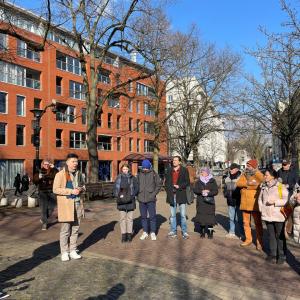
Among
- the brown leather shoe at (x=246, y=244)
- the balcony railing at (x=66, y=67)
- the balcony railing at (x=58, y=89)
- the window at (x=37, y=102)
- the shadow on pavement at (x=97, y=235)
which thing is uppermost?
the balcony railing at (x=66, y=67)

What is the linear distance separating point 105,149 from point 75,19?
34.1 metres

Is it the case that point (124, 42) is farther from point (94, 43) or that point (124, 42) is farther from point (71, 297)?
point (71, 297)

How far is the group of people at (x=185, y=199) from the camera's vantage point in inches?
281

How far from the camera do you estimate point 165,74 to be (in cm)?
2816

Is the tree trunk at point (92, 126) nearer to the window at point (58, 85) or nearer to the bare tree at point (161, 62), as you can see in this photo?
the bare tree at point (161, 62)

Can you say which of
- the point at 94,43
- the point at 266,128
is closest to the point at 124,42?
the point at 94,43

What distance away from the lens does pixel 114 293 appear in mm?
5355

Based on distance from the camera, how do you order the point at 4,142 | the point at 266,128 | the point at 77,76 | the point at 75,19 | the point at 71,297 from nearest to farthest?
the point at 71,297 → the point at 75,19 → the point at 266,128 → the point at 4,142 → the point at 77,76

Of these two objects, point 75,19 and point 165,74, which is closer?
point 75,19

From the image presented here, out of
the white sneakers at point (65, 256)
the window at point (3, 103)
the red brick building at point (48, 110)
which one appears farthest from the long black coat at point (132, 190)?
the window at point (3, 103)

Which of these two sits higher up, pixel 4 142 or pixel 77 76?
pixel 77 76

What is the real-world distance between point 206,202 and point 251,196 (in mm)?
1385

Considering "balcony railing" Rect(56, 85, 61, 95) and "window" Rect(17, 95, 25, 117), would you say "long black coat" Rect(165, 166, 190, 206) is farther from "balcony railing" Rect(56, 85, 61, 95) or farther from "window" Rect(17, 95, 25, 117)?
"balcony railing" Rect(56, 85, 61, 95)

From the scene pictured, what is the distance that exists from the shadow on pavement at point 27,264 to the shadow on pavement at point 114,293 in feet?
3.66
